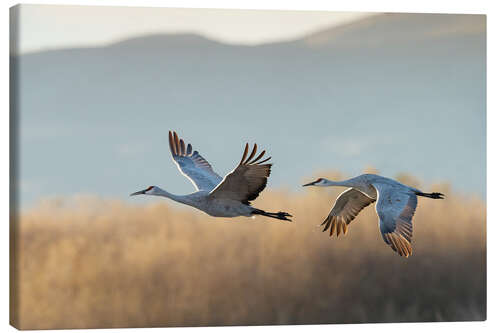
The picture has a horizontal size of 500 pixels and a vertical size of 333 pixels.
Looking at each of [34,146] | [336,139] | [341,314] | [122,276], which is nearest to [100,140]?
[34,146]

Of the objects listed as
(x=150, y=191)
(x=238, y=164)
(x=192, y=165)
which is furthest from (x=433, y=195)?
(x=150, y=191)

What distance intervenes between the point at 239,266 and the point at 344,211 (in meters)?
1.37

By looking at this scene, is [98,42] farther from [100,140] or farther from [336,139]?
[336,139]

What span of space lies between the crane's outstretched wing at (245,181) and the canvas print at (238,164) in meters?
0.03

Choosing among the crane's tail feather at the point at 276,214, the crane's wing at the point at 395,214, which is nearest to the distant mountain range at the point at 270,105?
the crane's tail feather at the point at 276,214

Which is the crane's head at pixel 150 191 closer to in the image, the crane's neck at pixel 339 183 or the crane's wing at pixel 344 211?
the crane's neck at pixel 339 183

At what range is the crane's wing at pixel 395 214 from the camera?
33.3 ft

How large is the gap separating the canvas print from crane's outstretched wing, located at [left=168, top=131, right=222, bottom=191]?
0.08ft

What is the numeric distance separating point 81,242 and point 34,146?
1.16 metres

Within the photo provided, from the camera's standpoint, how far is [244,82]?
36.5ft

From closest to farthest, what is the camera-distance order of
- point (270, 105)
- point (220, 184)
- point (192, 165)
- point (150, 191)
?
point (220, 184), point (150, 191), point (192, 165), point (270, 105)

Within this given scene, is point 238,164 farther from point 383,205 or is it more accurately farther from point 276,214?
point 383,205

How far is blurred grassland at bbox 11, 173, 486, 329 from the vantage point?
34.5 feet

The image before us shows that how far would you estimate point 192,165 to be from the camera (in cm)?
1096
